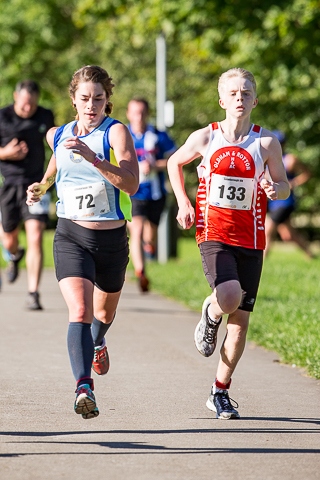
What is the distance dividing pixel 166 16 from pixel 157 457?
14.7 meters

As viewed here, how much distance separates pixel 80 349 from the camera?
5844 millimetres

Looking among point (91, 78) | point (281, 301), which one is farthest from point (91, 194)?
point (281, 301)

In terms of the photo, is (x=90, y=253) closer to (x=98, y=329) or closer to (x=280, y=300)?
(x=98, y=329)

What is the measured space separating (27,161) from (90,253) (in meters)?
5.58

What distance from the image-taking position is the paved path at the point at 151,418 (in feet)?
16.4

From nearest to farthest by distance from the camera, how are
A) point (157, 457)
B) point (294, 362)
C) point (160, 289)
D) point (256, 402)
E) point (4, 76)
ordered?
1. point (157, 457)
2. point (256, 402)
3. point (294, 362)
4. point (160, 289)
5. point (4, 76)

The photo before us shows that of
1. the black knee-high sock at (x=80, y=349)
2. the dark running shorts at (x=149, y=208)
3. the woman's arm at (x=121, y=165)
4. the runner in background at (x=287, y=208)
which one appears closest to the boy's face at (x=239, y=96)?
the woman's arm at (x=121, y=165)

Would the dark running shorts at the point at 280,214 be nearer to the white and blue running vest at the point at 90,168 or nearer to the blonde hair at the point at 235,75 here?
the blonde hair at the point at 235,75

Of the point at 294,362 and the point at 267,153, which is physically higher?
the point at 267,153

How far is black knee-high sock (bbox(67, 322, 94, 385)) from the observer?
228 inches

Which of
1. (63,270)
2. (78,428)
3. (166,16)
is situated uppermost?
(166,16)

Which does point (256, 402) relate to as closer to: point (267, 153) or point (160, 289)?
point (267, 153)

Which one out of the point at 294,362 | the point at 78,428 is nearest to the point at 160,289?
the point at 294,362

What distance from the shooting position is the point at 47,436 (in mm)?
5590
